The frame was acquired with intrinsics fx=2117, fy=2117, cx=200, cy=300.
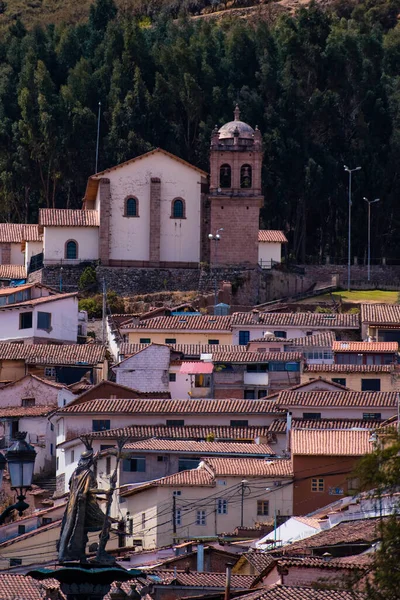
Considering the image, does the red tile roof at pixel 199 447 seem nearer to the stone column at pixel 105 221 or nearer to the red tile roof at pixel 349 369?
the red tile roof at pixel 349 369

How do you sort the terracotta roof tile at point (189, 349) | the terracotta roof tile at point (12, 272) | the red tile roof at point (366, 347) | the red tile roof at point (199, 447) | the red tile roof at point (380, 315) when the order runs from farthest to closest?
the terracotta roof tile at point (12, 272) < the red tile roof at point (380, 315) < the terracotta roof tile at point (189, 349) < the red tile roof at point (366, 347) < the red tile roof at point (199, 447)

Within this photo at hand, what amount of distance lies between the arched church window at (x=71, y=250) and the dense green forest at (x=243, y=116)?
36.7ft

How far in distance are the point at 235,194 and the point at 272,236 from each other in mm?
3327

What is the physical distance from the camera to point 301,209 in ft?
308

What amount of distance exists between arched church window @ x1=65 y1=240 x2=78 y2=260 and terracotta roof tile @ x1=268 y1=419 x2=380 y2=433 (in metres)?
27.5

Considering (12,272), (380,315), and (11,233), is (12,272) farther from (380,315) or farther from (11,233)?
(380,315)

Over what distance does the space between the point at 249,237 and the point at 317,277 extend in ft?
17.7

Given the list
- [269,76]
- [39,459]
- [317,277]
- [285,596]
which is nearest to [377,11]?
[269,76]

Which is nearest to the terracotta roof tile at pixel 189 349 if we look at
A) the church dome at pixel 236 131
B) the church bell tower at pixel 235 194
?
the church bell tower at pixel 235 194

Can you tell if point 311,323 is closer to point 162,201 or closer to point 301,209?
point 162,201

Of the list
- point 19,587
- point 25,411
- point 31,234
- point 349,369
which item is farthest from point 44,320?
point 19,587

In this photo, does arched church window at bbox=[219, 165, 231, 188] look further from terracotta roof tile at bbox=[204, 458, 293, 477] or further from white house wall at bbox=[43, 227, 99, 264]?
terracotta roof tile at bbox=[204, 458, 293, 477]

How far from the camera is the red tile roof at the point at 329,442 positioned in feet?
168

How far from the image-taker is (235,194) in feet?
272
